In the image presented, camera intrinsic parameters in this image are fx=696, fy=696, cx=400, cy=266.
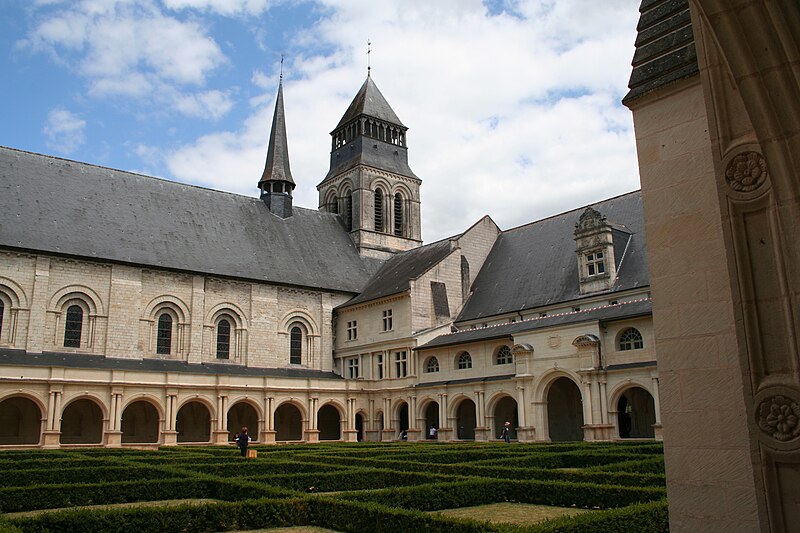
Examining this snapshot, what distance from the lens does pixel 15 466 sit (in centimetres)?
1728

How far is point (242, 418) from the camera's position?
1668 inches

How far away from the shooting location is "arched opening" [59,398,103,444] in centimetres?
3616

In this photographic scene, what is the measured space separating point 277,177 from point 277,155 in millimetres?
2060

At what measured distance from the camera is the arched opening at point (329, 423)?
45.8 meters

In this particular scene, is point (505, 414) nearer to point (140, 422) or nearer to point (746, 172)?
point (140, 422)

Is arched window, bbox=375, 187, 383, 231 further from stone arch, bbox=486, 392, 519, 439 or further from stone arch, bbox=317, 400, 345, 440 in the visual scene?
stone arch, bbox=486, 392, 519, 439

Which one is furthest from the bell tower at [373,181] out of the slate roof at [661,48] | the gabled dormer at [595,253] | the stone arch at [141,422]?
the slate roof at [661,48]

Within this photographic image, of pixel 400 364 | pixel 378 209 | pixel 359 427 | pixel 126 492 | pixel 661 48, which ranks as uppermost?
pixel 378 209

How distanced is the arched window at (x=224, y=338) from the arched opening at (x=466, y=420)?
14.4 meters

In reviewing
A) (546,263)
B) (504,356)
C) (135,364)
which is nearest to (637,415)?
(504,356)

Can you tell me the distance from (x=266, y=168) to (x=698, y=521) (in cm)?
4784

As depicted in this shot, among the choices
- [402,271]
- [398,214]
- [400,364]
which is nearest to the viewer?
[400,364]

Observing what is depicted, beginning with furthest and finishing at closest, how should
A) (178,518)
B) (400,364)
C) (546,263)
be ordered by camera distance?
(400,364), (546,263), (178,518)

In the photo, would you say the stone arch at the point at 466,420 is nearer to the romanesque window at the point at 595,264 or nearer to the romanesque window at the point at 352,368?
the romanesque window at the point at 352,368
